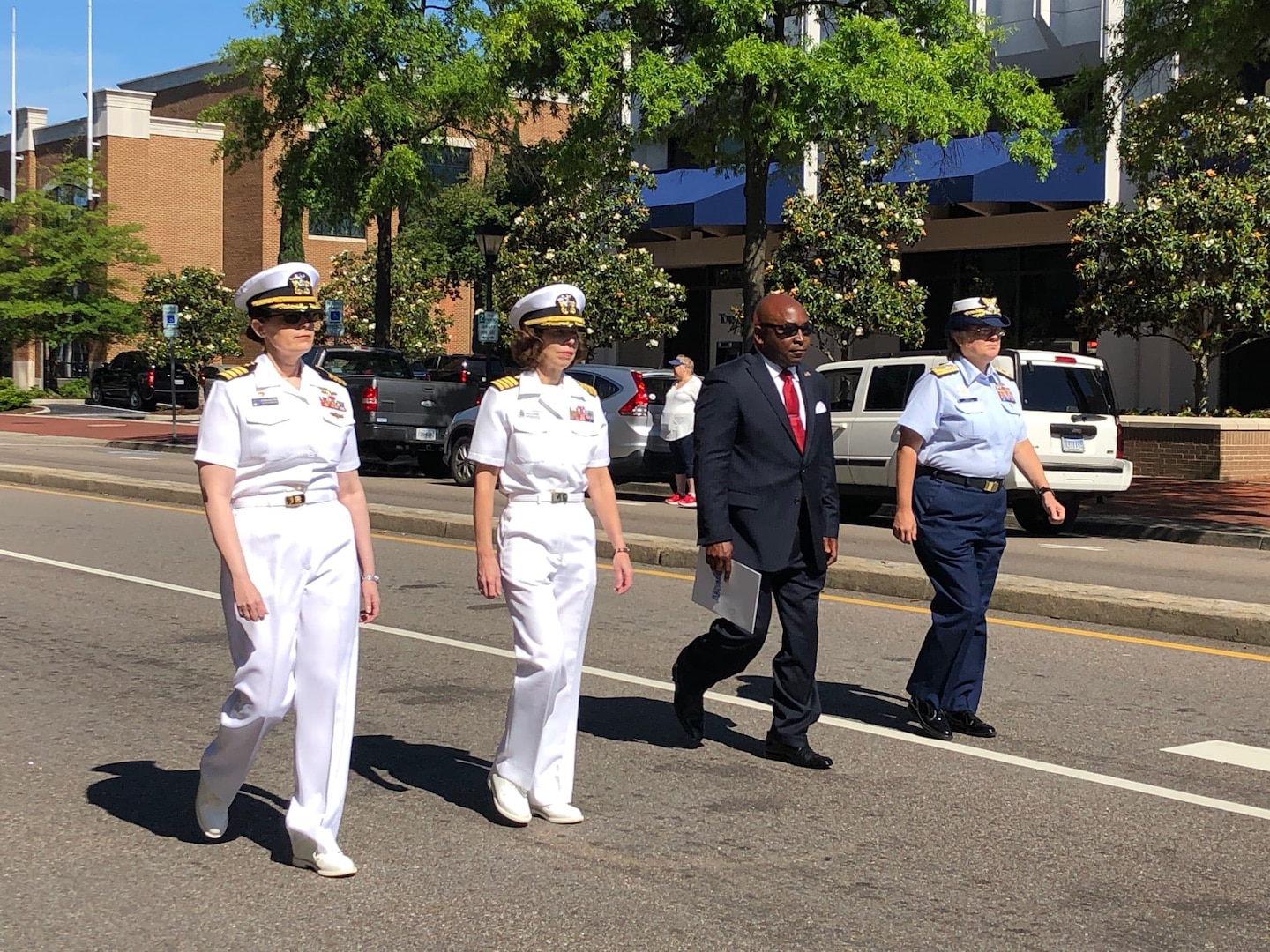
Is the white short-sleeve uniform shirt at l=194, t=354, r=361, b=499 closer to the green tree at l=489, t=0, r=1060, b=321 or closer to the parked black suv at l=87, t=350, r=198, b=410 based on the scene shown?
the green tree at l=489, t=0, r=1060, b=321

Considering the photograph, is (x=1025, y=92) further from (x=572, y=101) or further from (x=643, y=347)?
(x=643, y=347)

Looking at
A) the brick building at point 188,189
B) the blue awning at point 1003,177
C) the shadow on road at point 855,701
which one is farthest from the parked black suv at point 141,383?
the shadow on road at point 855,701

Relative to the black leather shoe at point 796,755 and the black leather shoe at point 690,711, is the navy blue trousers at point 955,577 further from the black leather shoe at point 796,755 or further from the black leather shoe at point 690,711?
the black leather shoe at point 690,711

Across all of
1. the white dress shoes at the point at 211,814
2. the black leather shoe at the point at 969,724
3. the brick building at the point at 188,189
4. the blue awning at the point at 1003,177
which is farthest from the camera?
the brick building at the point at 188,189

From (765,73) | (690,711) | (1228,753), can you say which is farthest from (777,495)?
(765,73)

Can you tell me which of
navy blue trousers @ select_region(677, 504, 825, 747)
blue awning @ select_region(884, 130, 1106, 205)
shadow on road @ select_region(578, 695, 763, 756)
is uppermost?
blue awning @ select_region(884, 130, 1106, 205)

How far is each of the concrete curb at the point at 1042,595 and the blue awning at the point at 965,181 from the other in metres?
11.5

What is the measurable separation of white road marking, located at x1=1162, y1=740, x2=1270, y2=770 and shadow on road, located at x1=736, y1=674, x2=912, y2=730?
3.82 feet

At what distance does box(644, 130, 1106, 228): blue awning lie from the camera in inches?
1107

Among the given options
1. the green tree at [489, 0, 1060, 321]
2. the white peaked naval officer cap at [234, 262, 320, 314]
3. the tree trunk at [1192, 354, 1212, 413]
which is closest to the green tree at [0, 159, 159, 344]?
the green tree at [489, 0, 1060, 321]

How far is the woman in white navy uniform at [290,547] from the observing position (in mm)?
4828

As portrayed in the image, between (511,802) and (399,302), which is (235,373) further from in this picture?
(399,302)

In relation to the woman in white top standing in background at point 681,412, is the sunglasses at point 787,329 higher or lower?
higher

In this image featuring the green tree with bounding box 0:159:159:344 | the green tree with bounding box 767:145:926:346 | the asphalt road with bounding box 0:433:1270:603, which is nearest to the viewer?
the asphalt road with bounding box 0:433:1270:603
